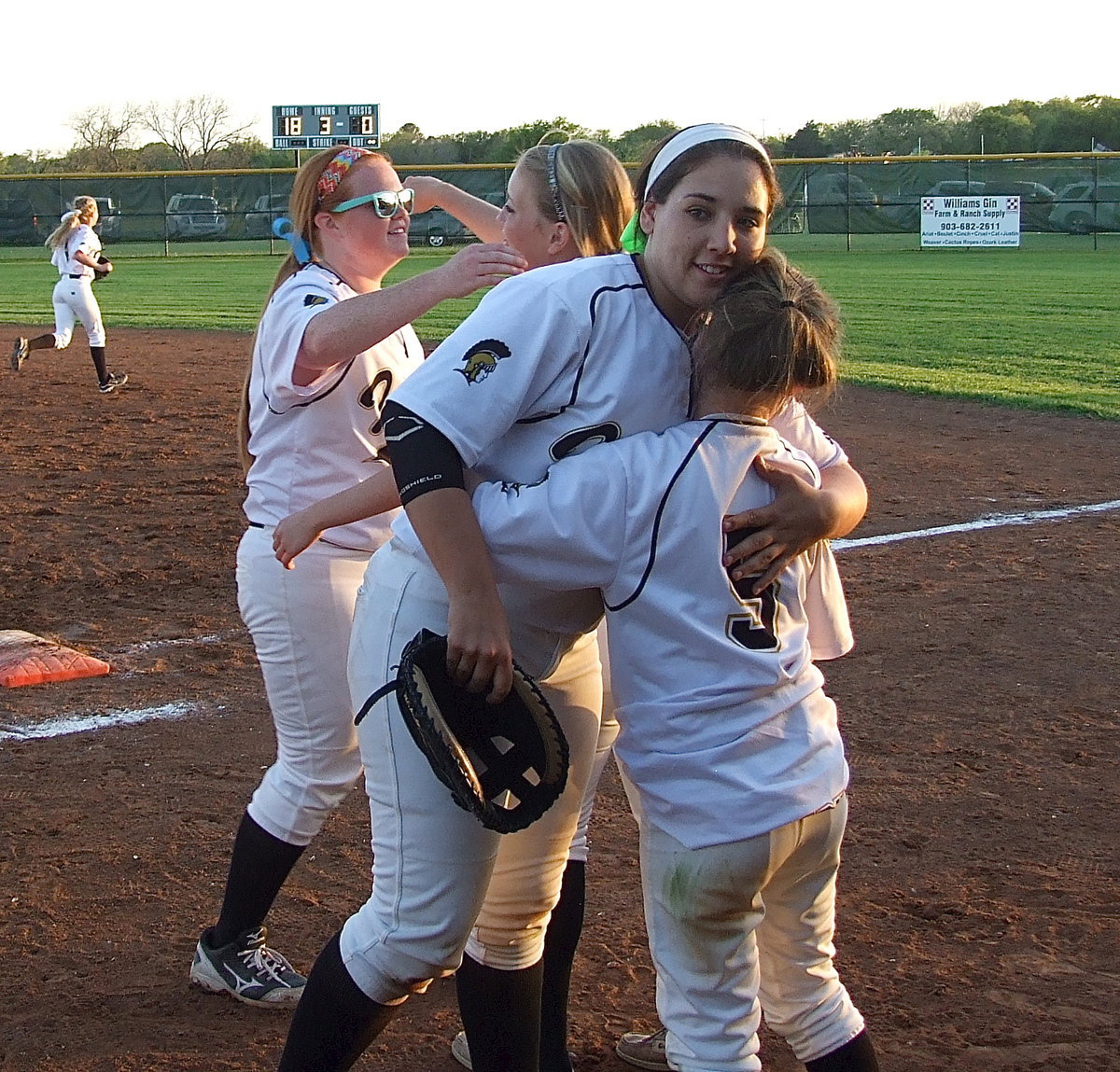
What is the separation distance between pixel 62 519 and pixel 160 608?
5.95 feet

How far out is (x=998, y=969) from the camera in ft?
10.0

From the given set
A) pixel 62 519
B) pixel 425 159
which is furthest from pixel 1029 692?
pixel 425 159

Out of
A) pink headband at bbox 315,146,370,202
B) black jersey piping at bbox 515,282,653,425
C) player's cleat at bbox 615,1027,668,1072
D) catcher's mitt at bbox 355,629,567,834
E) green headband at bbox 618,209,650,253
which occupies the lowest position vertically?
player's cleat at bbox 615,1027,668,1072

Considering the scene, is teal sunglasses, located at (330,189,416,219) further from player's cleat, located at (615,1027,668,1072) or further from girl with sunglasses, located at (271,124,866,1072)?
player's cleat, located at (615,1027,668,1072)

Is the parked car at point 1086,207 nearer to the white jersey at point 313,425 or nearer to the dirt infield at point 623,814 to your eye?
the dirt infield at point 623,814

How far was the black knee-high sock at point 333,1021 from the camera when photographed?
7.23 feet

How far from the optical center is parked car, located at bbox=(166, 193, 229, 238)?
37531mm

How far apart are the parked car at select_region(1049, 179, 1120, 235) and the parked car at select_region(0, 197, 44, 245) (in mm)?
25279

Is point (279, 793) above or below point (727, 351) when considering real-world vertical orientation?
below

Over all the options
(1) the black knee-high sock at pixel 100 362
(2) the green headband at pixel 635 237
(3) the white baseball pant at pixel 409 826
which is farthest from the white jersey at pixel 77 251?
(3) the white baseball pant at pixel 409 826

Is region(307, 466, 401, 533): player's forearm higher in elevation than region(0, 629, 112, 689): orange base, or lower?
Result: higher

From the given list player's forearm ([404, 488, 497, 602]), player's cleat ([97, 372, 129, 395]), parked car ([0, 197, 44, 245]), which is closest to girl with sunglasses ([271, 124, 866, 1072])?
player's forearm ([404, 488, 497, 602])

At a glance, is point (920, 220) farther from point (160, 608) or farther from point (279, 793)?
point (279, 793)

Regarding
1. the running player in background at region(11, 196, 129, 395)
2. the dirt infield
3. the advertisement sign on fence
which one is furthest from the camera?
the advertisement sign on fence
